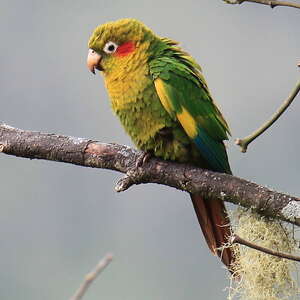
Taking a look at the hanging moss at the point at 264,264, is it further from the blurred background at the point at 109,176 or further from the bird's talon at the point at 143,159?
the blurred background at the point at 109,176

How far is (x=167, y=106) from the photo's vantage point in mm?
3105

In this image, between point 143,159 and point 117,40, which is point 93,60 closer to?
point 117,40

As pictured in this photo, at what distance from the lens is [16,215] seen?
30.2 metres

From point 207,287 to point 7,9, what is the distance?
1691 centimetres

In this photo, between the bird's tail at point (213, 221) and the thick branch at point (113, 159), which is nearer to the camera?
the thick branch at point (113, 159)

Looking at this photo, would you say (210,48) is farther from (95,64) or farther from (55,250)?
(95,64)

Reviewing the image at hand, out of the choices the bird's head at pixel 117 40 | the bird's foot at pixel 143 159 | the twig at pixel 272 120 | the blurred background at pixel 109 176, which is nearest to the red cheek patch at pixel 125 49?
the bird's head at pixel 117 40

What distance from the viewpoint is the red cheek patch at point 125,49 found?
3.24 metres

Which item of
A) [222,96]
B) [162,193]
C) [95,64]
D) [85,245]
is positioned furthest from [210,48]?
[95,64]

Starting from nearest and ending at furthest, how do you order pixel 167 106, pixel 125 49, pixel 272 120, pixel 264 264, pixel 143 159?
1. pixel 272 120
2. pixel 264 264
3. pixel 143 159
4. pixel 167 106
5. pixel 125 49

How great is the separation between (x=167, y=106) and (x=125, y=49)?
0.27 m

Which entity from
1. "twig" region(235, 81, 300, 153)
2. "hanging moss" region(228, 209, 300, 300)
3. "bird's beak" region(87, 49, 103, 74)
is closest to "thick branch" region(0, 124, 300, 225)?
"hanging moss" region(228, 209, 300, 300)

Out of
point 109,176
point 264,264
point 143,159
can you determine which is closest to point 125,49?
point 143,159

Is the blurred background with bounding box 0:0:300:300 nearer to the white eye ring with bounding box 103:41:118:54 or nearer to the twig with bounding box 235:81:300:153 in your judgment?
the white eye ring with bounding box 103:41:118:54
